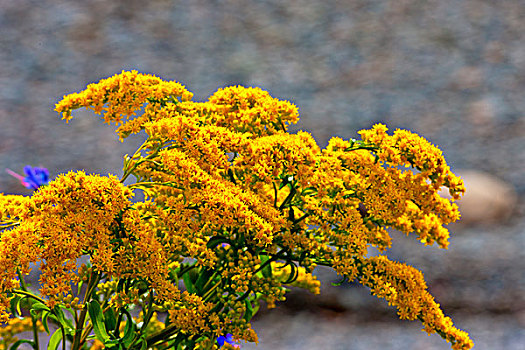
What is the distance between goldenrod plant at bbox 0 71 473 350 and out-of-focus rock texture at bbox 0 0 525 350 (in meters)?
1.60

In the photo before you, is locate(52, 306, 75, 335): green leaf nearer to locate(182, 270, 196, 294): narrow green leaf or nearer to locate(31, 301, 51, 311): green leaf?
locate(31, 301, 51, 311): green leaf

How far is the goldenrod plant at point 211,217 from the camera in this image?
591 mm

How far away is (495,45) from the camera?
8.68 ft

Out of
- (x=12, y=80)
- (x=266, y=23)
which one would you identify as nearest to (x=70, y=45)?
(x=12, y=80)

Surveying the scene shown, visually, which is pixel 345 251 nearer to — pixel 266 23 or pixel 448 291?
pixel 448 291

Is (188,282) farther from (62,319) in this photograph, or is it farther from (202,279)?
(62,319)

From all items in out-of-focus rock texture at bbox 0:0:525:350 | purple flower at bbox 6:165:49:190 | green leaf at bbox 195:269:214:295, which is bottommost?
green leaf at bbox 195:269:214:295

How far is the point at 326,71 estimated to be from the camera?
2.58 meters

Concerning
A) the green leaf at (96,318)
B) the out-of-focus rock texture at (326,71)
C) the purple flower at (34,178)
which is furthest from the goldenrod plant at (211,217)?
the out-of-focus rock texture at (326,71)

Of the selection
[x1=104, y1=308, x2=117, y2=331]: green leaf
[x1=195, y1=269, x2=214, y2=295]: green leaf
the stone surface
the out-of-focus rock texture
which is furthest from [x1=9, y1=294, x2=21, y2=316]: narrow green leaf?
the stone surface

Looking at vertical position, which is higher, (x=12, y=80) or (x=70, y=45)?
(x=70, y=45)

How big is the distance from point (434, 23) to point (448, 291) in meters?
1.31

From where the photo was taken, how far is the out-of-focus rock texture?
2.33 meters

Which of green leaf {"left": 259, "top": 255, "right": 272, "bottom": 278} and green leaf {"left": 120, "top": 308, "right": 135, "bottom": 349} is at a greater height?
green leaf {"left": 259, "top": 255, "right": 272, "bottom": 278}
